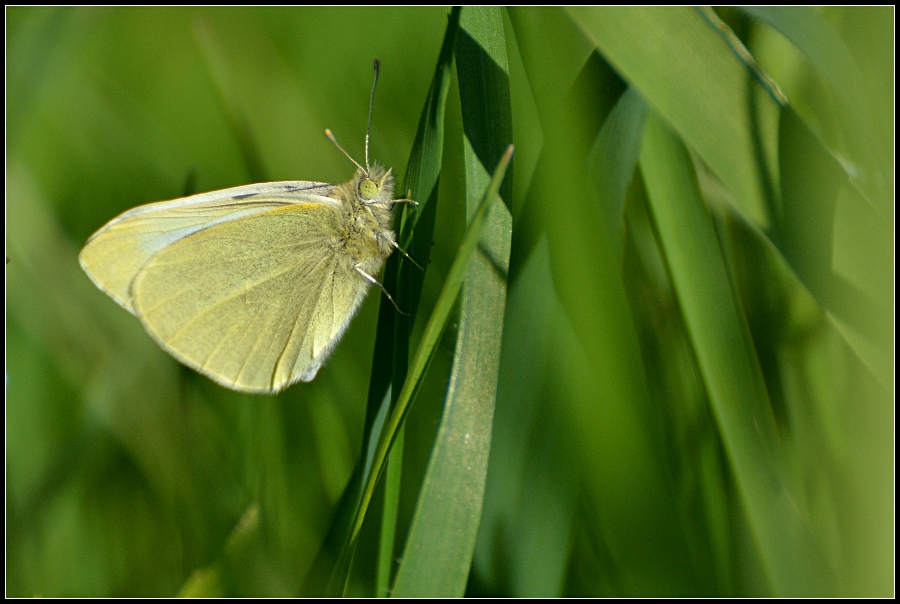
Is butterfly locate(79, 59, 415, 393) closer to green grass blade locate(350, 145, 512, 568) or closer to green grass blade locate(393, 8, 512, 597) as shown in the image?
green grass blade locate(393, 8, 512, 597)

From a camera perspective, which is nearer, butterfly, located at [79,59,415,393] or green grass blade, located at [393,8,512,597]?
green grass blade, located at [393,8,512,597]

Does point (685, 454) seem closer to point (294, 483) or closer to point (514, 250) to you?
point (514, 250)

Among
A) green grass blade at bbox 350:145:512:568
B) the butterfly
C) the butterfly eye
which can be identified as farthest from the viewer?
the butterfly eye

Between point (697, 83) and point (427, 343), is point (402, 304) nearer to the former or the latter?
point (427, 343)

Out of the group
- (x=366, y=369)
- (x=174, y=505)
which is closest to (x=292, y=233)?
(x=366, y=369)

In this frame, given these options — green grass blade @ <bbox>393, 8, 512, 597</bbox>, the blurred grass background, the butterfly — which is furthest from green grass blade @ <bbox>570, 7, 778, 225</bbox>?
the butterfly

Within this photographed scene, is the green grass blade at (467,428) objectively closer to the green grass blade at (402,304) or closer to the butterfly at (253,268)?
the green grass blade at (402,304)
